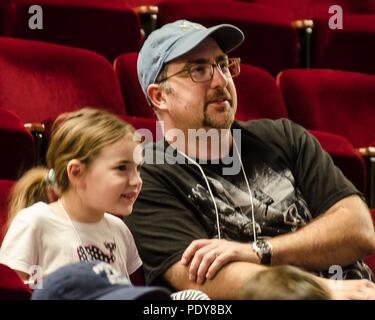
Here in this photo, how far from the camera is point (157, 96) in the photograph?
0.64m

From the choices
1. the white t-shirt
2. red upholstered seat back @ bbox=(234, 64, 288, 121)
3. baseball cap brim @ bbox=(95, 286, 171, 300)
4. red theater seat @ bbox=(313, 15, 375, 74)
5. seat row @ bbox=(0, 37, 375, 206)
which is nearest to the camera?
baseball cap brim @ bbox=(95, 286, 171, 300)

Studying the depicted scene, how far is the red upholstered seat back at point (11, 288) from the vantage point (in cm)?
44

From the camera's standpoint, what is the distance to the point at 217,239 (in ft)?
1.86

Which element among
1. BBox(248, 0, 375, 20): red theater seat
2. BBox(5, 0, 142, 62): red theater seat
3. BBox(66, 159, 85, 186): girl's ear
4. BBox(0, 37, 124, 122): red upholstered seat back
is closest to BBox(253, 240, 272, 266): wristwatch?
BBox(66, 159, 85, 186): girl's ear

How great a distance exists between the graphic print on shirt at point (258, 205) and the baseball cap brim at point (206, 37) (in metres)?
0.08

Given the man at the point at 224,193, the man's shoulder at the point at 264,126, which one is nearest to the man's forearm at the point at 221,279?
the man at the point at 224,193

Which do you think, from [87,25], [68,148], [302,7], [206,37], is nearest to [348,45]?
[302,7]

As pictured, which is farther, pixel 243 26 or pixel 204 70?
pixel 243 26

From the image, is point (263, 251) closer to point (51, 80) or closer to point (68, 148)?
point (68, 148)

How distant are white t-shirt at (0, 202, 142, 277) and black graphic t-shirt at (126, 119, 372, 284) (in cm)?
3

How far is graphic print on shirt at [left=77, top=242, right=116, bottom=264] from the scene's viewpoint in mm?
525

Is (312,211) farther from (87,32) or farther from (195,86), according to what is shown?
(87,32)

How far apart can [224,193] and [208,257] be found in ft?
0.19

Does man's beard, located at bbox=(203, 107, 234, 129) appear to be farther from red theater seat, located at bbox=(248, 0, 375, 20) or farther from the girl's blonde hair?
red theater seat, located at bbox=(248, 0, 375, 20)
